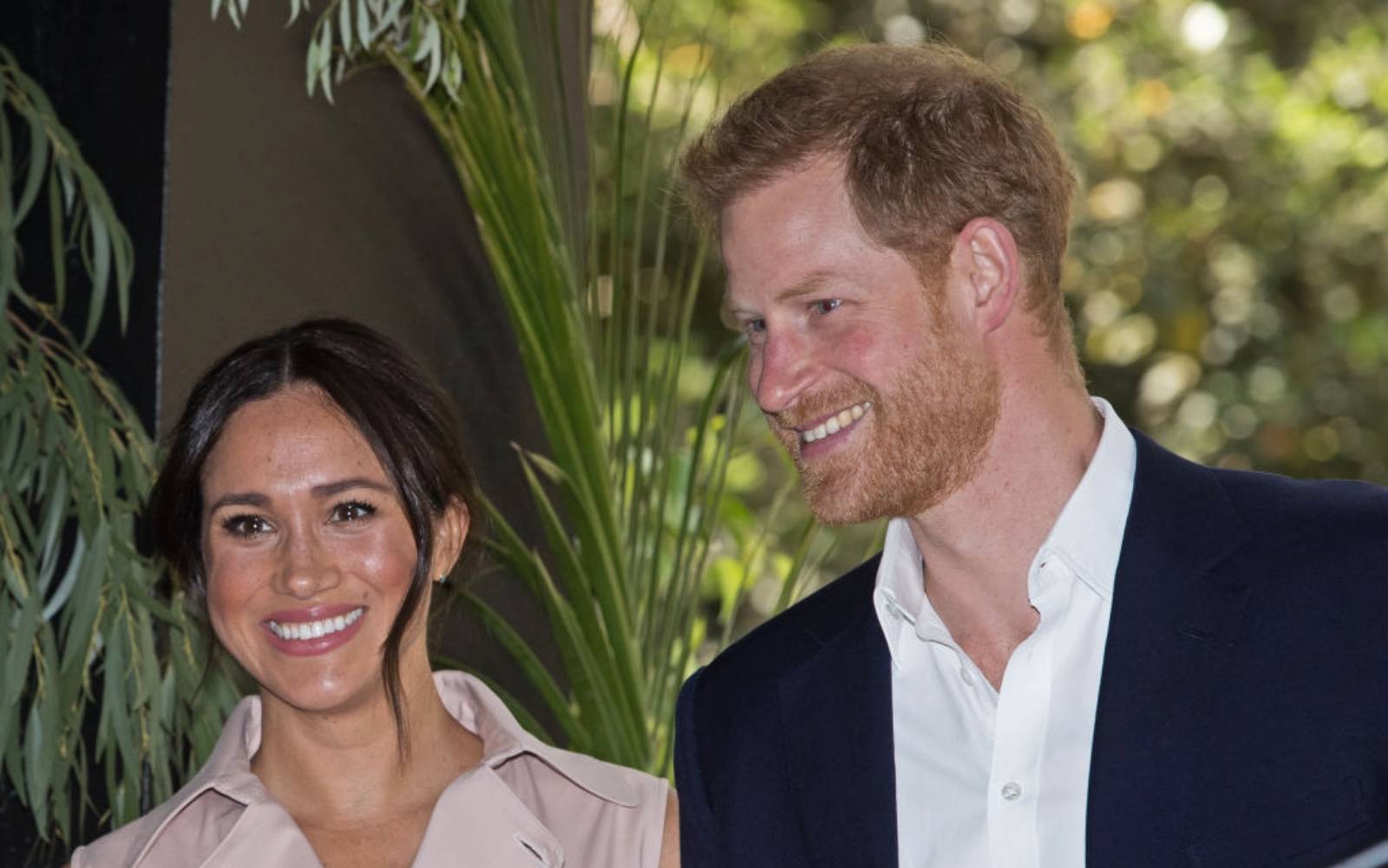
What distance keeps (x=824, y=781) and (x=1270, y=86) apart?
18.7 ft

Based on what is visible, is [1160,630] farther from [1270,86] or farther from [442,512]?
[1270,86]

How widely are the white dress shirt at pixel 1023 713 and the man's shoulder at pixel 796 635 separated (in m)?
0.09

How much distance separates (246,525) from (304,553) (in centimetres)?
9

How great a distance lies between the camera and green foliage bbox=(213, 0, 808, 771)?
8.21 ft

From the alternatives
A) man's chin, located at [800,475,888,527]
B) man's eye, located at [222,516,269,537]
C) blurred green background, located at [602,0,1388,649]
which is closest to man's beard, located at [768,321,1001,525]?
man's chin, located at [800,475,888,527]

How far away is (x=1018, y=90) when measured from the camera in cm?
207

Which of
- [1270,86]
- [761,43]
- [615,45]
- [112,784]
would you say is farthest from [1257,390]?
[112,784]

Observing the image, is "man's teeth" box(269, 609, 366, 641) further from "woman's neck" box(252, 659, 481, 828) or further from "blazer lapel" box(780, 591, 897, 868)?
"blazer lapel" box(780, 591, 897, 868)

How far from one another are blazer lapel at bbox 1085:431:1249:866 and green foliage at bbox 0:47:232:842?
3.60ft

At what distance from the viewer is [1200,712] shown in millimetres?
1749

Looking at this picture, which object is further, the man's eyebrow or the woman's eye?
the woman's eye

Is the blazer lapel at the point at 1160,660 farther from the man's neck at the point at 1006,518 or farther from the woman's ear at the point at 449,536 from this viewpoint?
the woman's ear at the point at 449,536

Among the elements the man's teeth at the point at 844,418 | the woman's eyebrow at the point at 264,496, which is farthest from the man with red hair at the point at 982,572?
the woman's eyebrow at the point at 264,496

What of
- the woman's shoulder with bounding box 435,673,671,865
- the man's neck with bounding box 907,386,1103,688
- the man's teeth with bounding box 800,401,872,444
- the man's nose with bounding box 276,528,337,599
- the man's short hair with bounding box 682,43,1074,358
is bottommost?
the woman's shoulder with bounding box 435,673,671,865
